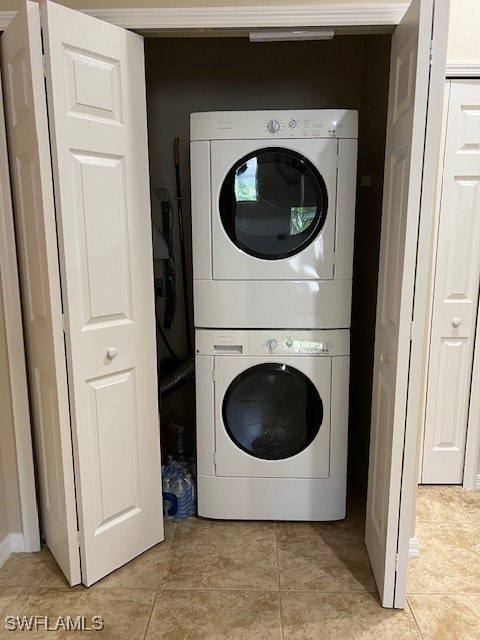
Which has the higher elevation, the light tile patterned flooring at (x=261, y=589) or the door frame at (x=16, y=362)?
the door frame at (x=16, y=362)

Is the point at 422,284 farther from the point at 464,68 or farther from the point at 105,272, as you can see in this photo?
the point at 464,68

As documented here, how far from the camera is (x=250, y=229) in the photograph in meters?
2.07

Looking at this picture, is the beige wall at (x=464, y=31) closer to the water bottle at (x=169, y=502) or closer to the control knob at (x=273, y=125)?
the control knob at (x=273, y=125)

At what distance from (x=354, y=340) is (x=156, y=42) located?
6.78ft

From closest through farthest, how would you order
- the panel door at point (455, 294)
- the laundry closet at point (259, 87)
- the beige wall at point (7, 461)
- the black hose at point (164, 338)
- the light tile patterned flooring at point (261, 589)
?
the light tile patterned flooring at point (261, 589) → the beige wall at point (7, 461) → the panel door at point (455, 294) → the laundry closet at point (259, 87) → the black hose at point (164, 338)

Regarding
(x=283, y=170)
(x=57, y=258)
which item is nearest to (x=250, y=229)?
(x=283, y=170)

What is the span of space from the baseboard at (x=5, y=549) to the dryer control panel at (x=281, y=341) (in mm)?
1223

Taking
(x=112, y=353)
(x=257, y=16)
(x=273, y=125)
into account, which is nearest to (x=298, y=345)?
(x=112, y=353)

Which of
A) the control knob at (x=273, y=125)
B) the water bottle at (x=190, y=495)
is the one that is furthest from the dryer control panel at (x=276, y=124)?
the water bottle at (x=190, y=495)

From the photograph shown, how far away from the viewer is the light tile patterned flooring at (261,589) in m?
1.70

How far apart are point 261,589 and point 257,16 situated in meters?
2.19

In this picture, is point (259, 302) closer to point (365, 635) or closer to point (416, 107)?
point (416, 107)

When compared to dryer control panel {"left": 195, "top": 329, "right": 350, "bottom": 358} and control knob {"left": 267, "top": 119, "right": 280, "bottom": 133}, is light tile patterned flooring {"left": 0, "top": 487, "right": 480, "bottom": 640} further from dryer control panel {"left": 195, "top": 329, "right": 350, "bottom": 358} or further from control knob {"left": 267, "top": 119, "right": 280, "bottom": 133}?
control knob {"left": 267, "top": 119, "right": 280, "bottom": 133}

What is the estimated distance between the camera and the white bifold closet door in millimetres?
1601
